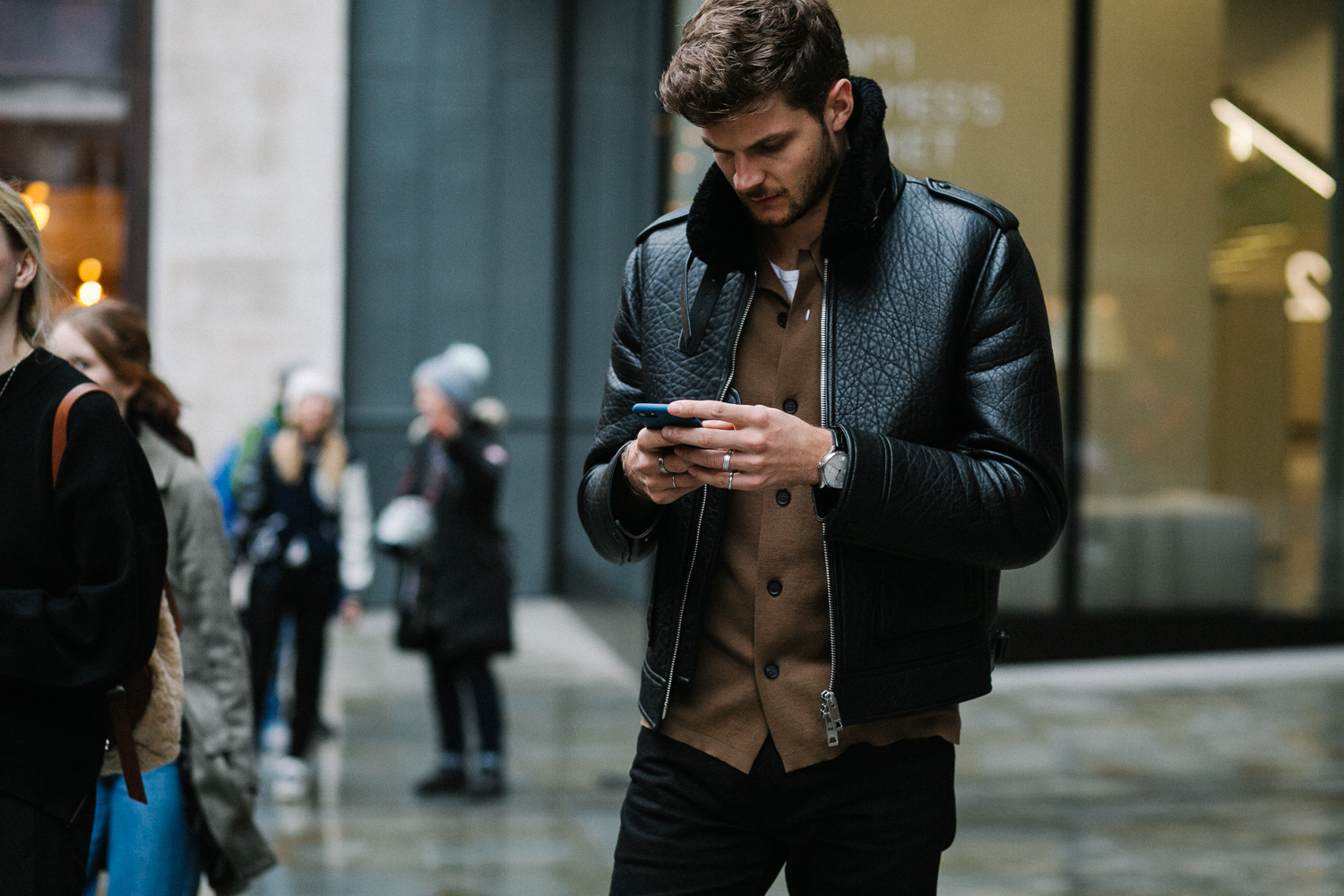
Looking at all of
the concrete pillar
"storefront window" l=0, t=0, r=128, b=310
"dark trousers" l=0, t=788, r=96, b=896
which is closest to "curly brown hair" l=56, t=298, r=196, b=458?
"dark trousers" l=0, t=788, r=96, b=896

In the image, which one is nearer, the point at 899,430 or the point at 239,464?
the point at 899,430

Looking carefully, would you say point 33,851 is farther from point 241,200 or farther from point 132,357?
point 241,200

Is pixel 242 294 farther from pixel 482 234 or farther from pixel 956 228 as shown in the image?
pixel 956 228

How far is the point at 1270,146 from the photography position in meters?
9.86

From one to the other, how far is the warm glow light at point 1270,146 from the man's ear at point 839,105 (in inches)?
320

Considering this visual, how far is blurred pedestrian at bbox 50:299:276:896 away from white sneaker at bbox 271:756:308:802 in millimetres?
3107

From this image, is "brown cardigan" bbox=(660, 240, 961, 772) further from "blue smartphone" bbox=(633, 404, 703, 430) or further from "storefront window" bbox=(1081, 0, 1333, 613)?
"storefront window" bbox=(1081, 0, 1333, 613)

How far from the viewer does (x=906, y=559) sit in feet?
7.55

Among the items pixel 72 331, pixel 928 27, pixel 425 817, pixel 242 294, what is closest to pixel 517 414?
pixel 242 294

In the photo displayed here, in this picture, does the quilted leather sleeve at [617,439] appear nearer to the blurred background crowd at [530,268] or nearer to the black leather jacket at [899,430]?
the black leather jacket at [899,430]

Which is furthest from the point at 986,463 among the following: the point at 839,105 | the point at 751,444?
the point at 839,105

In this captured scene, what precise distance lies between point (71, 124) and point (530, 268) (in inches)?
151

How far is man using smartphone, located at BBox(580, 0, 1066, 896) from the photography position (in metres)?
2.20

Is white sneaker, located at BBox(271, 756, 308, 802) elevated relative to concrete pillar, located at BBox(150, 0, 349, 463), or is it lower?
lower
